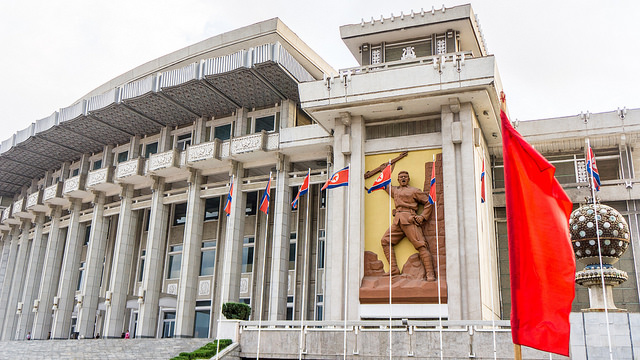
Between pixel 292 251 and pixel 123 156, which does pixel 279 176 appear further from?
pixel 123 156

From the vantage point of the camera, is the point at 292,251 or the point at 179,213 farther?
the point at 179,213

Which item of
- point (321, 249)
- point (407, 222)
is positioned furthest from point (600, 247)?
point (321, 249)

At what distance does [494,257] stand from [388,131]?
9.22 m

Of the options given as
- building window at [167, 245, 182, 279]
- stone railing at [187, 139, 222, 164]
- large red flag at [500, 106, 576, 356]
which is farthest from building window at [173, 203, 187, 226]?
large red flag at [500, 106, 576, 356]

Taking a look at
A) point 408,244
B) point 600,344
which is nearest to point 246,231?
point 408,244

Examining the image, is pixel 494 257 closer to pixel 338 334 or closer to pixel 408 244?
pixel 408 244

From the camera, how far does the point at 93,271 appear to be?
123ft

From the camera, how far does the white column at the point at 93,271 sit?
119ft

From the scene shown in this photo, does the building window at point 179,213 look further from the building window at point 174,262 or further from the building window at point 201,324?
the building window at point 201,324

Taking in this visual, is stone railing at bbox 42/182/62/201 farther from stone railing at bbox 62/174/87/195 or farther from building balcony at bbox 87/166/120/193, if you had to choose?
building balcony at bbox 87/166/120/193

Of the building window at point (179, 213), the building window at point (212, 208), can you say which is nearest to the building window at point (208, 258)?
the building window at point (212, 208)

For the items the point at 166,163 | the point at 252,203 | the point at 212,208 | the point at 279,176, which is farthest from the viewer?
the point at 212,208

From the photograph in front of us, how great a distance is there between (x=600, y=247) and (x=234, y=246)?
2119cm

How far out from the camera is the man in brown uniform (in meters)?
23.7
